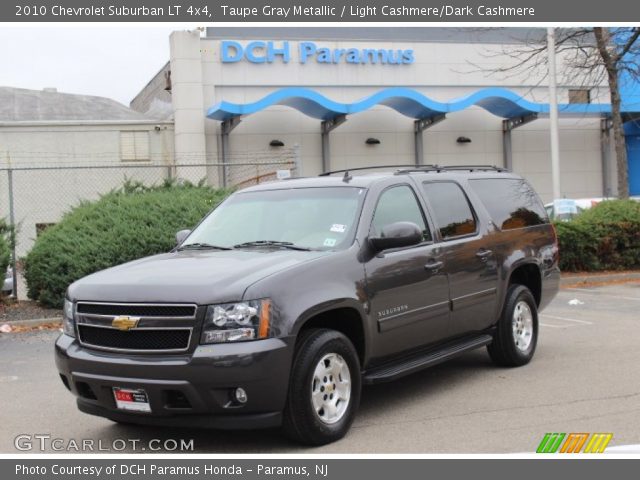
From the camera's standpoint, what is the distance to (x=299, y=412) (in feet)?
16.1

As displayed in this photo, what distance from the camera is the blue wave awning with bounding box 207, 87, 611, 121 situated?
24.1 m

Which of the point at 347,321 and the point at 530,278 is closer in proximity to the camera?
the point at 347,321

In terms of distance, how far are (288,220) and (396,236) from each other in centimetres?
97

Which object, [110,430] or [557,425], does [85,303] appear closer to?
[110,430]

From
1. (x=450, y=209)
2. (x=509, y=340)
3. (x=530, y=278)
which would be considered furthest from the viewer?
(x=530, y=278)

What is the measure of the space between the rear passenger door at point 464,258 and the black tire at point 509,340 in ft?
0.51

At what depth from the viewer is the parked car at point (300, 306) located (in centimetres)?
475

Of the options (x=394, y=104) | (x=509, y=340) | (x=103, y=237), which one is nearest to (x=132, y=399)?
(x=509, y=340)

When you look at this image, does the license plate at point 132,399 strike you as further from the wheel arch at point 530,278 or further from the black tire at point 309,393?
the wheel arch at point 530,278

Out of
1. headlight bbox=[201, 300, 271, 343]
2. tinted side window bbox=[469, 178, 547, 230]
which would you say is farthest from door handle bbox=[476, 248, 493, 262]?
headlight bbox=[201, 300, 271, 343]

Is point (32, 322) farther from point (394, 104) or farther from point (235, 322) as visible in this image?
point (394, 104)

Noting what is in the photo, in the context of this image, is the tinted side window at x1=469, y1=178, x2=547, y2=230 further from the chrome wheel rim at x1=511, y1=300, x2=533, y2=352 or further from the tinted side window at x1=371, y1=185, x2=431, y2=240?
the tinted side window at x1=371, y1=185, x2=431, y2=240

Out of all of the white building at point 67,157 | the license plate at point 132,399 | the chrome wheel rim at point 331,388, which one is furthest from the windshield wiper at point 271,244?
the white building at point 67,157

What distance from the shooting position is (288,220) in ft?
20.2
